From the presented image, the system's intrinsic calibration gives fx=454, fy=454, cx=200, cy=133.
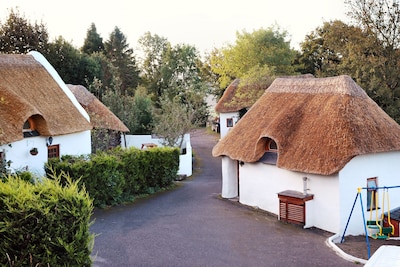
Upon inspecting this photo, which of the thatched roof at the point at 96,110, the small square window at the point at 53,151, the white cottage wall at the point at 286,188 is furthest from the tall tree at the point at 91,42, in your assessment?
the white cottage wall at the point at 286,188

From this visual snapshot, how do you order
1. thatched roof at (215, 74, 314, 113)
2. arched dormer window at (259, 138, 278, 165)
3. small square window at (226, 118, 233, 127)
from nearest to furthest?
arched dormer window at (259, 138, 278, 165)
thatched roof at (215, 74, 314, 113)
small square window at (226, 118, 233, 127)

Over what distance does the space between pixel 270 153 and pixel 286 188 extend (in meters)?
1.72

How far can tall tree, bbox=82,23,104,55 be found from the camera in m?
52.5

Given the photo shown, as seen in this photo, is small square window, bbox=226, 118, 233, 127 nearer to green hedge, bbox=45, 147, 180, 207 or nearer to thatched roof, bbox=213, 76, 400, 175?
green hedge, bbox=45, 147, 180, 207

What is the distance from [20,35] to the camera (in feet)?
119

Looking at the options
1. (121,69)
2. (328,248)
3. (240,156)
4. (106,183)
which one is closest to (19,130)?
(106,183)

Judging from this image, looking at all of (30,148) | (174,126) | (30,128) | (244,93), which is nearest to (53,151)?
(30,128)

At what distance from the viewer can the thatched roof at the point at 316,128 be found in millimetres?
14930

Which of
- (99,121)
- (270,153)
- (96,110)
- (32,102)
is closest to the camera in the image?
(270,153)

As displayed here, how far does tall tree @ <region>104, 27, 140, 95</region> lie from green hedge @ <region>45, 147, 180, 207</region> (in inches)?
1273

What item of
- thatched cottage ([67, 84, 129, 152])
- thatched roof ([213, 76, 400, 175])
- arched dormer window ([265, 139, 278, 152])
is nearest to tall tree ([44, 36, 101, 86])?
thatched cottage ([67, 84, 129, 152])

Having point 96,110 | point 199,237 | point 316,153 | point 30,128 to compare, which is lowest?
point 199,237

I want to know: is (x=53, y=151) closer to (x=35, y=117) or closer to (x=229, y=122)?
(x=35, y=117)

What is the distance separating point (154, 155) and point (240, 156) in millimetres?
4475
